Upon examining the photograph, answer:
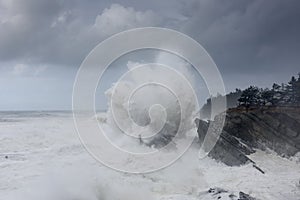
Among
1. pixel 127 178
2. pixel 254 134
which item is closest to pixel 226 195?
pixel 127 178

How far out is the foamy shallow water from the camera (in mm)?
12938

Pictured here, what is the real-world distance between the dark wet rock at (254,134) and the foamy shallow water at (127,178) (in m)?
0.86

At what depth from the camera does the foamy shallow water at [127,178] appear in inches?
509

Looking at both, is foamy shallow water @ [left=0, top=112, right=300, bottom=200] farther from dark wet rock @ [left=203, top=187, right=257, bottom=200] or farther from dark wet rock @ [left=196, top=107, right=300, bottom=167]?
dark wet rock @ [left=196, top=107, right=300, bottom=167]

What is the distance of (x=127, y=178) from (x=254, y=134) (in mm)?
11172

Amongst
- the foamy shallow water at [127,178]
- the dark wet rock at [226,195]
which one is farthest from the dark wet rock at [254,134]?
the dark wet rock at [226,195]

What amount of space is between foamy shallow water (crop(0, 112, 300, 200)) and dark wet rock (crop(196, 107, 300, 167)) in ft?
2.81

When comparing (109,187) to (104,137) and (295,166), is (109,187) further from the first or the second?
(104,137)

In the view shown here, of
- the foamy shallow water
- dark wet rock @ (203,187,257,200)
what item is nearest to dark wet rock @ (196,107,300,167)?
the foamy shallow water

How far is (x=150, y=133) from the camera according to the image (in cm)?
2409

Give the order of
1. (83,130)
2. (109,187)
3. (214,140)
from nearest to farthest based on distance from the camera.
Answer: (109,187) < (214,140) < (83,130)

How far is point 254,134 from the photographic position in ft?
76.8

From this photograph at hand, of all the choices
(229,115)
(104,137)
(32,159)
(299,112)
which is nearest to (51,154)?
(32,159)

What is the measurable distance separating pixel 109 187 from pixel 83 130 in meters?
21.3
